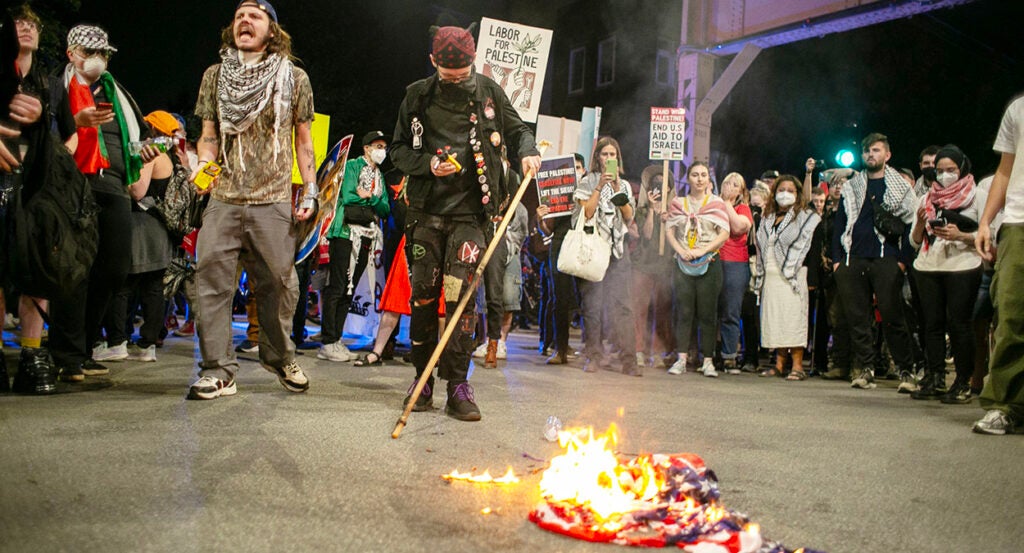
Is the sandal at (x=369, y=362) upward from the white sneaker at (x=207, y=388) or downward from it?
downward

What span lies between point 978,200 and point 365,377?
16.8 feet

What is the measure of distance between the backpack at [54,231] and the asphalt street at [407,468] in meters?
0.67

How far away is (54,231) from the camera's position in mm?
4340

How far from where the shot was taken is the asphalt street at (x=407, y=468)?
2238 millimetres

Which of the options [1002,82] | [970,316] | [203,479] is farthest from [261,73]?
[1002,82]

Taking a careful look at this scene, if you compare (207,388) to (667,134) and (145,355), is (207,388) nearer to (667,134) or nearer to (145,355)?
(145,355)

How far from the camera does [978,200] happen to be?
20.7 feet

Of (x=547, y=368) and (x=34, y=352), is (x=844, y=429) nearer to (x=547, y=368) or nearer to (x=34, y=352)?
(x=547, y=368)

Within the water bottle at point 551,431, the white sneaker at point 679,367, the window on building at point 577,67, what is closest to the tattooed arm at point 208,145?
the water bottle at point 551,431

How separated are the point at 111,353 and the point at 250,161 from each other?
9.83 feet

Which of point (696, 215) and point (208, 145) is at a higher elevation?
point (208, 145)

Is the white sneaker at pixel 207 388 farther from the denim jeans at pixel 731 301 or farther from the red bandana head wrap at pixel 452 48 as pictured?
the denim jeans at pixel 731 301

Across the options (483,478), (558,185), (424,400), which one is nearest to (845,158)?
(558,185)

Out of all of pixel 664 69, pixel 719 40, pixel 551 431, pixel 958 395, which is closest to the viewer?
pixel 551 431
